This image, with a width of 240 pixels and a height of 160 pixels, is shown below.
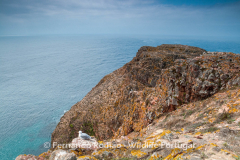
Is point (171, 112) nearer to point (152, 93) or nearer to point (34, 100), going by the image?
point (152, 93)

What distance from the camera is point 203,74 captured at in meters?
16.1

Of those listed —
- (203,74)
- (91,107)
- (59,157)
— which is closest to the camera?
(59,157)

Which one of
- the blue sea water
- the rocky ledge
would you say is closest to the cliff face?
the rocky ledge

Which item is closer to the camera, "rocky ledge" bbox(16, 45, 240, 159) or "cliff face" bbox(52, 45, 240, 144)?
"rocky ledge" bbox(16, 45, 240, 159)

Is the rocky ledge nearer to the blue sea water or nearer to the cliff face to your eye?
the cliff face

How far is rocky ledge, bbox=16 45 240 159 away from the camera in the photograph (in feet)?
25.0

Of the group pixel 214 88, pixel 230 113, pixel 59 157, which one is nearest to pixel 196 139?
pixel 230 113

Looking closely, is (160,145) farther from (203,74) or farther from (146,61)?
(146,61)

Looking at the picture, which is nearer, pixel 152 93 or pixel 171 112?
pixel 171 112

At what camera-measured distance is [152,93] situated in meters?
22.0

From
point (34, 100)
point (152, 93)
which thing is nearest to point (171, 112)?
point (152, 93)

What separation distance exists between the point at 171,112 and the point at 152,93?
5.62 metres

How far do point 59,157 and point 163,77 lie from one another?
16733mm

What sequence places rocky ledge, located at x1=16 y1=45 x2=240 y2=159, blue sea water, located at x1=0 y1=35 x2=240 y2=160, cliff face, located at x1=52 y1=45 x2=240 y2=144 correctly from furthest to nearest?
blue sea water, located at x1=0 y1=35 x2=240 y2=160 → cliff face, located at x1=52 y1=45 x2=240 y2=144 → rocky ledge, located at x1=16 y1=45 x2=240 y2=159
